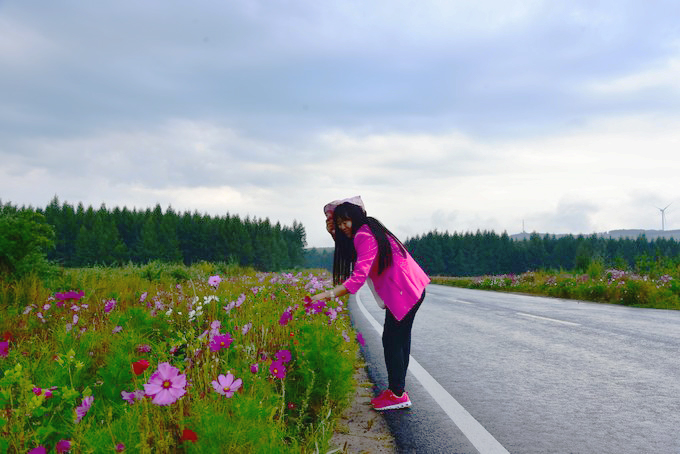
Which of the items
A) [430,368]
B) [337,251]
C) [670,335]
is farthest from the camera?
[670,335]

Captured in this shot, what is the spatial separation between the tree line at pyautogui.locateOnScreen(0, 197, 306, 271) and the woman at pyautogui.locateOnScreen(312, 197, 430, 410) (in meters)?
84.8

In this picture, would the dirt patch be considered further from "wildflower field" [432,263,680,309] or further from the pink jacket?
"wildflower field" [432,263,680,309]

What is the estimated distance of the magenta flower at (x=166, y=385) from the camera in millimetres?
1883

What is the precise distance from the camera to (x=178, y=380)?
1.92 metres

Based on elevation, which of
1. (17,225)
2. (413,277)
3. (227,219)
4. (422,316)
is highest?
(227,219)

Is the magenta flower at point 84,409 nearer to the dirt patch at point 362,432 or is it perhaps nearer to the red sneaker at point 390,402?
the dirt patch at point 362,432

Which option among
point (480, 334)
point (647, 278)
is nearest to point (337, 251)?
point (480, 334)

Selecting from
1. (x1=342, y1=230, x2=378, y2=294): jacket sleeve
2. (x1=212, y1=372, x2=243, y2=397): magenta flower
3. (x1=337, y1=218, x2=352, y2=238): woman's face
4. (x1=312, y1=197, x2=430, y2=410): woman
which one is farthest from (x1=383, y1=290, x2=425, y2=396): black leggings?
(x1=212, y1=372, x2=243, y2=397): magenta flower

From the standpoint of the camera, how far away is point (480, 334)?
8.51 m

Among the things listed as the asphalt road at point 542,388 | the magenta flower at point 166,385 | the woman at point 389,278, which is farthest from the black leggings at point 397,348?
the magenta flower at point 166,385

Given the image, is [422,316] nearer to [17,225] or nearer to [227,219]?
[17,225]

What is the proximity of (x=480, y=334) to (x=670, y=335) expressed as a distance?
2912mm

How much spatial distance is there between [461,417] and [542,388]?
4.40 feet

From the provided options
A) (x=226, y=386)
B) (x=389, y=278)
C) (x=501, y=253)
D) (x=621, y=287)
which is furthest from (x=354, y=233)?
(x=501, y=253)
